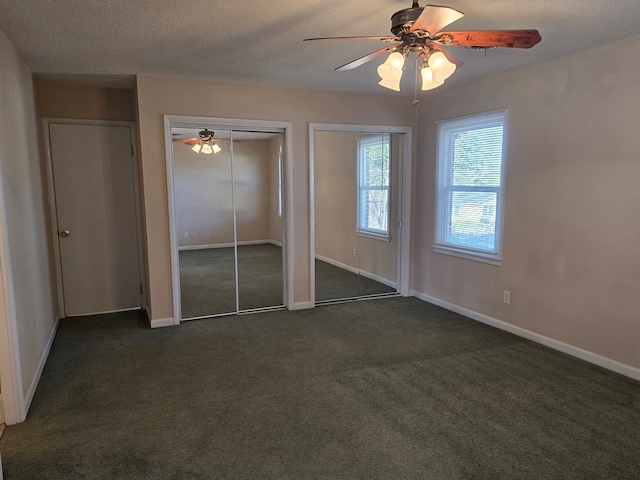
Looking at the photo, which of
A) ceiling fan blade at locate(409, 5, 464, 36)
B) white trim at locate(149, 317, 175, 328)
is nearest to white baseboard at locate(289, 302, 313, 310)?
white trim at locate(149, 317, 175, 328)

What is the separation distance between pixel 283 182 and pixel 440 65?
8.72 feet

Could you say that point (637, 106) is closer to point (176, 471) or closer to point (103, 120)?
point (176, 471)

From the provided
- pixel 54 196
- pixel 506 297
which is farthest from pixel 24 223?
pixel 506 297

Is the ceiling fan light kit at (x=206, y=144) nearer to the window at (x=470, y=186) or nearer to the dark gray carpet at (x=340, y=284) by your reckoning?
the dark gray carpet at (x=340, y=284)

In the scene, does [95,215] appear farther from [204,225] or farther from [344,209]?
[344,209]

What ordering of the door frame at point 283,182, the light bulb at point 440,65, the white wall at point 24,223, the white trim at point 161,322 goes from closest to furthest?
the light bulb at point 440,65 < the white wall at point 24,223 < the door frame at point 283,182 < the white trim at point 161,322

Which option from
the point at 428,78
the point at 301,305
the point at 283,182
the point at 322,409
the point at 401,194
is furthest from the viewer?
the point at 401,194

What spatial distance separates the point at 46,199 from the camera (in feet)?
14.6

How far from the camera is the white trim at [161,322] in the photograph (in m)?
4.38

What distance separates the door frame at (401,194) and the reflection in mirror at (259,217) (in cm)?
35

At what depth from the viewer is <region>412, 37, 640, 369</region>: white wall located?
3.16m

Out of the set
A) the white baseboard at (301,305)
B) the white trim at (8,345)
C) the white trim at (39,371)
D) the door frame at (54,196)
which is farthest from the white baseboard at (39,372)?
the white baseboard at (301,305)

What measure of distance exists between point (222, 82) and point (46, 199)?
7.23 feet

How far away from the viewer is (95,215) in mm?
4758
